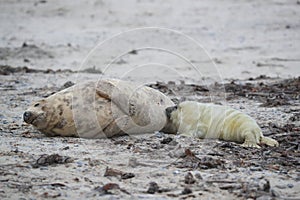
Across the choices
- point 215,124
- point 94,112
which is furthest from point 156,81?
point 94,112

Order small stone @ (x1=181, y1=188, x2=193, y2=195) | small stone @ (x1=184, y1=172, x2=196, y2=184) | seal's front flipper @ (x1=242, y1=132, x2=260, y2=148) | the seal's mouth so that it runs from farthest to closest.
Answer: the seal's mouth, seal's front flipper @ (x1=242, y1=132, x2=260, y2=148), small stone @ (x1=184, y1=172, x2=196, y2=184), small stone @ (x1=181, y1=188, x2=193, y2=195)

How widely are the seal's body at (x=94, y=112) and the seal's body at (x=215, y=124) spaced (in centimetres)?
27

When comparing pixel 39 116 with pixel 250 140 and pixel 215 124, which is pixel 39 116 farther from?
pixel 250 140

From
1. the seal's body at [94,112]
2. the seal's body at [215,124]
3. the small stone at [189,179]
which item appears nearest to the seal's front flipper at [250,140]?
the seal's body at [215,124]

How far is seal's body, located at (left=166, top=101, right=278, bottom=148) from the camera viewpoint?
5281 millimetres

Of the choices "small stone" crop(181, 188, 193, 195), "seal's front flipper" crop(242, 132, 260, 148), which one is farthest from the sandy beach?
"seal's front flipper" crop(242, 132, 260, 148)

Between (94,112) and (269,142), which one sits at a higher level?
(94,112)

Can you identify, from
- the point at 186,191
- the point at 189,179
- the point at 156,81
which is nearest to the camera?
the point at 186,191

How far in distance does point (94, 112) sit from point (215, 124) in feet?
3.34

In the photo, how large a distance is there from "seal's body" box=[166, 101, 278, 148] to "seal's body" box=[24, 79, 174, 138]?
27cm

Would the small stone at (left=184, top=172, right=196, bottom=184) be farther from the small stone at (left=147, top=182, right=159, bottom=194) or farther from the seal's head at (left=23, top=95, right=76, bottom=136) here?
the seal's head at (left=23, top=95, right=76, bottom=136)

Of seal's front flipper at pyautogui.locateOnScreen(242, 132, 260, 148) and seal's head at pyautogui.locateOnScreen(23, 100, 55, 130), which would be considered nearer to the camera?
seal's front flipper at pyautogui.locateOnScreen(242, 132, 260, 148)

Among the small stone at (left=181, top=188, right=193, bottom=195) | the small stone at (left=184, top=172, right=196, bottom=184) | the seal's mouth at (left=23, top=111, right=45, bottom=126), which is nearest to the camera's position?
the small stone at (left=181, top=188, right=193, bottom=195)

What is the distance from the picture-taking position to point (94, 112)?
5.35 meters
